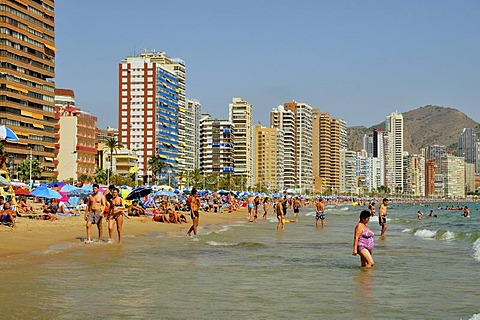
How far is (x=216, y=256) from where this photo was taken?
16.0m

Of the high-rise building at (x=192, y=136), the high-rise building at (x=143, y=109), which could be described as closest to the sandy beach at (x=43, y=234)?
the high-rise building at (x=143, y=109)

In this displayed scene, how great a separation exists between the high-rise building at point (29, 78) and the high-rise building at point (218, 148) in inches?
3361

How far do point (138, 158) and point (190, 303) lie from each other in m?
133

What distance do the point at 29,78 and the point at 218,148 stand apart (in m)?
93.4

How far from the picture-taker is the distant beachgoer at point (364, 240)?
13305 mm

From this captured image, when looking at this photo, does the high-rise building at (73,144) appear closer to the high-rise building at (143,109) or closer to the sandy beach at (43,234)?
the high-rise building at (143,109)

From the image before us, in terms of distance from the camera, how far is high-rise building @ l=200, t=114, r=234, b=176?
180500 mm

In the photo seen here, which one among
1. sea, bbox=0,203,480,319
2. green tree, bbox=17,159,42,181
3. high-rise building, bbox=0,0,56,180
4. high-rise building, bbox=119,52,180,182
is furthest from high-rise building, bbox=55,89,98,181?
sea, bbox=0,203,480,319

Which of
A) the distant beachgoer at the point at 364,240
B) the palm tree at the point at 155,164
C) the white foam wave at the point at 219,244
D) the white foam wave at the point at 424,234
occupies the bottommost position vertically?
the white foam wave at the point at 424,234

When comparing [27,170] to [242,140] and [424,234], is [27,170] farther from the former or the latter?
[242,140]

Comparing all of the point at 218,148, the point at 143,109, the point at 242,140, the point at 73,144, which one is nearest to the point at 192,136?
the point at 218,148

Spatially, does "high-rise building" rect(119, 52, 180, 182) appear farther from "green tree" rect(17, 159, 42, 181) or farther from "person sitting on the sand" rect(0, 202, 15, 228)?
"person sitting on the sand" rect(0, 202, 15, 228)

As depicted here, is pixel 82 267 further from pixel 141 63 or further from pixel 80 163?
pixel 141 63

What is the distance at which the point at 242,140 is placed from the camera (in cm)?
19225
